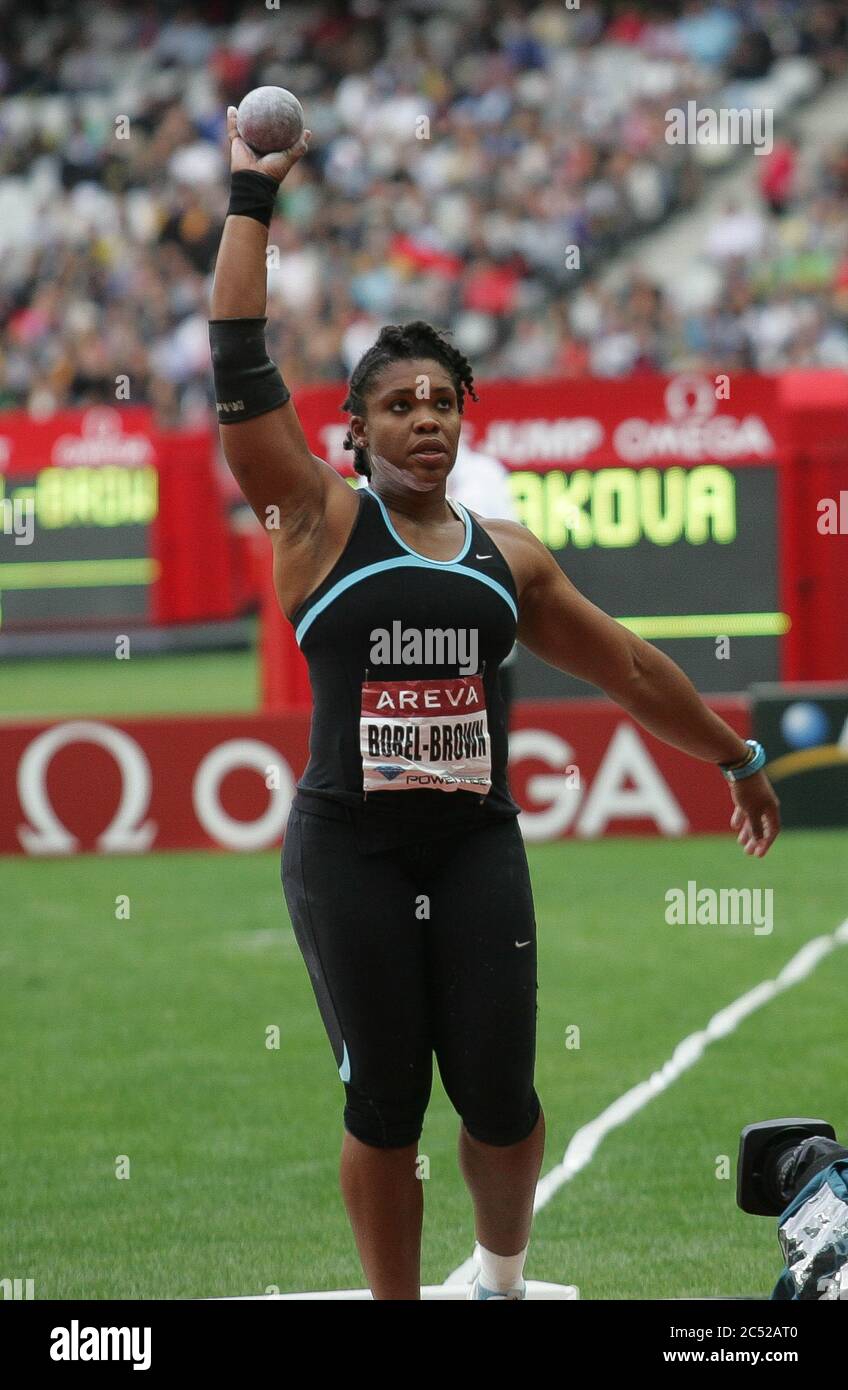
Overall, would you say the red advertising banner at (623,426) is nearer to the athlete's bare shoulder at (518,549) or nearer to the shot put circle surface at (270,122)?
the athlete's bare shoulder at (518,549)

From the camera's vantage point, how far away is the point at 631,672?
178 inches

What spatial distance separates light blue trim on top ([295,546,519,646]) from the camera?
13.4 feet

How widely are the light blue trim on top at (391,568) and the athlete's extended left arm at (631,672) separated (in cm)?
22

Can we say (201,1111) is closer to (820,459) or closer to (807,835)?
(807,835)

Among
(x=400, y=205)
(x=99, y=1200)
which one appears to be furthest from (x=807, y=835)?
(x=400, y=205)

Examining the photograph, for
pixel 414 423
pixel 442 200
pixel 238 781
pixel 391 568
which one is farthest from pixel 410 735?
pixel 442 200

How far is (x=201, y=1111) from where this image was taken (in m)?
6.84

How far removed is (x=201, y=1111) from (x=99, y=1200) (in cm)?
90

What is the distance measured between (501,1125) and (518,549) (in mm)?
1152

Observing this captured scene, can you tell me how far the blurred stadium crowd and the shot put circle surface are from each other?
16.0 m

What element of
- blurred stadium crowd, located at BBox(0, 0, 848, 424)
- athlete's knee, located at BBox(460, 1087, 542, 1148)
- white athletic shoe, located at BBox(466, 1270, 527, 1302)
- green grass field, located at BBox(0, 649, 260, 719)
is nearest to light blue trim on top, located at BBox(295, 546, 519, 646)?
athlete's knee, located at BBox(460, 1087, 542, 1148)

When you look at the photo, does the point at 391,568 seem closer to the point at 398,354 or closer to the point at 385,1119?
the point at 398,354

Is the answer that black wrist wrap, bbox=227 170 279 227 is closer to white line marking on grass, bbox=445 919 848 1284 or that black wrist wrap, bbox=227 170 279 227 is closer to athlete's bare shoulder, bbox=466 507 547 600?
athlete's bare shoulder, bbox=466 507 547 600

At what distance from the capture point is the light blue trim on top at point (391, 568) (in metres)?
4.08
